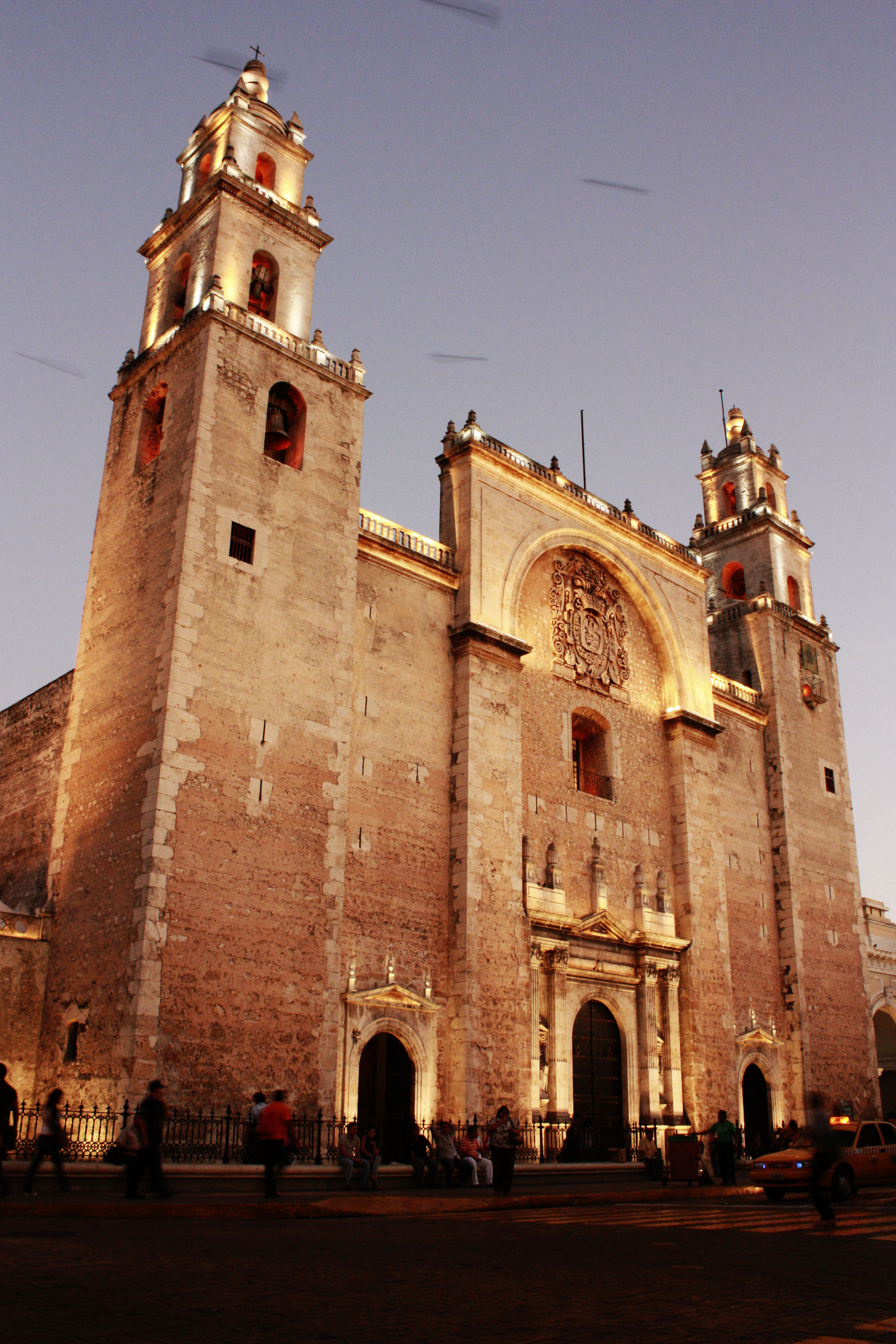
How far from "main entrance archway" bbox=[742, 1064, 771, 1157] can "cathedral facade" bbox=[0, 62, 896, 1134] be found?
0.36ft

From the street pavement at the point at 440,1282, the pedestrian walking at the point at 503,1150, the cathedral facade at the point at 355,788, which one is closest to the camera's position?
the street pavement at the point at 440,1282

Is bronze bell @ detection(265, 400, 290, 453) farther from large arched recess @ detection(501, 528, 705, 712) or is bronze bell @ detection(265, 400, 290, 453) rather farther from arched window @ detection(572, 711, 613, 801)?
arched window @ detection(572, 711, 613, 801)

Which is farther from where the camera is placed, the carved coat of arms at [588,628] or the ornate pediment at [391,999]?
the carved coat of arms at [588,628]

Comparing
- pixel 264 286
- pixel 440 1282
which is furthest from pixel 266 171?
pixel 440 1282

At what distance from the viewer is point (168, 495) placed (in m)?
19.7

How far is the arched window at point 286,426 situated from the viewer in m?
21.2

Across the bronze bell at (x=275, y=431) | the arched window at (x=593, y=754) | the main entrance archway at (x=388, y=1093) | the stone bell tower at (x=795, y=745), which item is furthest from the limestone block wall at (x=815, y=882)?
the bronze bell at (x=275, y=431)

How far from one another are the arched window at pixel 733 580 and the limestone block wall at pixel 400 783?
1530 centimetres

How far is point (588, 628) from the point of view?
26.8 metres

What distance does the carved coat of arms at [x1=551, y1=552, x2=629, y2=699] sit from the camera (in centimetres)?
2597

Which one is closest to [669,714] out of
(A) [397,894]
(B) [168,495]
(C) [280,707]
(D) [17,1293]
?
(A) [397,894]

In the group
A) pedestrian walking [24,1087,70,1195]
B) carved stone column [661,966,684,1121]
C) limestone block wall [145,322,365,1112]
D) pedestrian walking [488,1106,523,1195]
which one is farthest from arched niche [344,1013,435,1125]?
pedestrian walking [24,1087,70,1195]

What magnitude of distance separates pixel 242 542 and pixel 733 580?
2082 cm

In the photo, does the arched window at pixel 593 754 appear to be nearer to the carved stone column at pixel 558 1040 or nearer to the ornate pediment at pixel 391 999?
the carved stone column at pixel 558 1040
